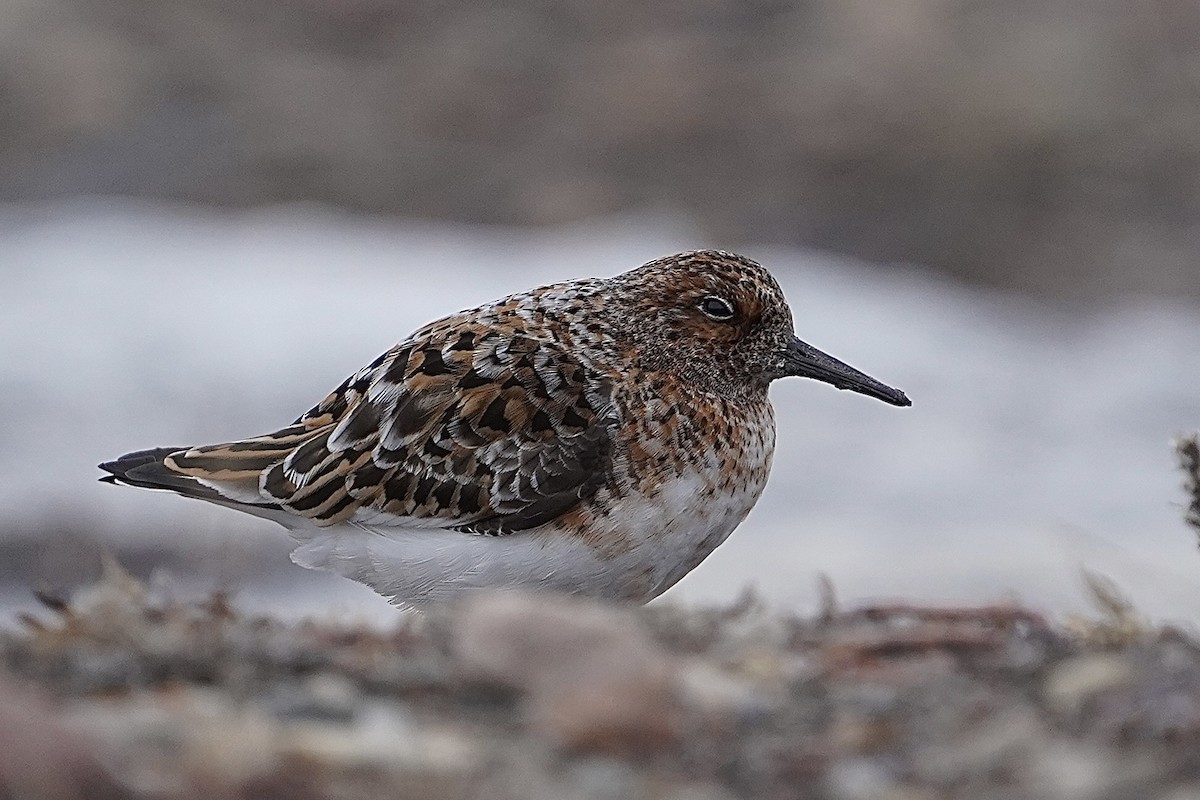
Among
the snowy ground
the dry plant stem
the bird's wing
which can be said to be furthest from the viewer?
the snowy ground

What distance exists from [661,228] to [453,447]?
9.16 meters

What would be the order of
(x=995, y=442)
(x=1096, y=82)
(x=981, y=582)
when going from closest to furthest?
(x=981, y=582), (x=995, y=442), (x=1096, y=82)

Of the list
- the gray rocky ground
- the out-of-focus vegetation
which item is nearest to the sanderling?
the gray rocky ground

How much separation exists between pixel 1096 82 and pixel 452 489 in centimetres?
1220

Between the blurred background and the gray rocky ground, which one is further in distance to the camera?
the blurred background

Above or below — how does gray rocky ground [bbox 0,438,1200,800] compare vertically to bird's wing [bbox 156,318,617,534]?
below

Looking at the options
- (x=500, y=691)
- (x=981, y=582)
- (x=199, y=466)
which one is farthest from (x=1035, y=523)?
(x=500, y=691)

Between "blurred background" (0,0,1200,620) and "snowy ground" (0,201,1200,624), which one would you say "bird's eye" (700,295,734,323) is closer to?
"blurred background" (0,0,1200,620)

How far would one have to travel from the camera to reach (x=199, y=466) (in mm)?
5484

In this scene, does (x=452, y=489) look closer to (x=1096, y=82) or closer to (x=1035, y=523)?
(x=1035, y=523)

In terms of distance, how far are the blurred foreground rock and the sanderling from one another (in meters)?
0.97

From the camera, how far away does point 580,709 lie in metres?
3.15

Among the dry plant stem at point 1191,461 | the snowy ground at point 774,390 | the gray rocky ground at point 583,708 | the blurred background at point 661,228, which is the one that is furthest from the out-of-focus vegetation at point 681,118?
the gray rocky ground at point 583,708

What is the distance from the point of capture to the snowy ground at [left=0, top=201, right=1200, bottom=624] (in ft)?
32.5
